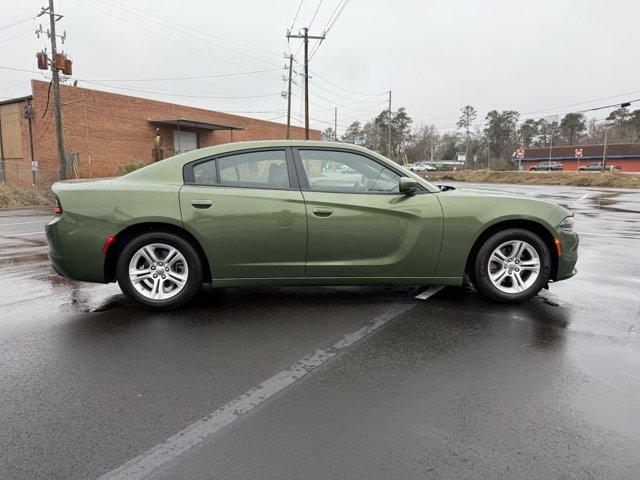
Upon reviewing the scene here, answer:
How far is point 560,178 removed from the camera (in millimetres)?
43469

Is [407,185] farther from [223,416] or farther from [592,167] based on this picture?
[592,167]

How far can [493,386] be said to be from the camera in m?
3.07

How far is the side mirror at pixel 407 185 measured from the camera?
455 cm

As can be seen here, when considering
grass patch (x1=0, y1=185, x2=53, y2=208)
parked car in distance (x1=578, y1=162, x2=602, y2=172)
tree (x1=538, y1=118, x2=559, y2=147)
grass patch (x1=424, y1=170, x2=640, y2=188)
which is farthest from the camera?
tree (x1=538, y1=118, x2=559, y2=147)

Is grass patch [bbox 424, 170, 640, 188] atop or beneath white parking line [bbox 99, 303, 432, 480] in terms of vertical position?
atop

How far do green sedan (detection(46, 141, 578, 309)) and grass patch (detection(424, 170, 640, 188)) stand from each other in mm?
33601

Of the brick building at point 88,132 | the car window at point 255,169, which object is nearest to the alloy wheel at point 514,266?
the car window at point 255,169

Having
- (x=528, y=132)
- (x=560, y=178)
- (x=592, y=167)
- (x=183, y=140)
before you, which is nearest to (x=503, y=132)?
(x=528, y=132)

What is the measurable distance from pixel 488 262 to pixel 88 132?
31.5 m

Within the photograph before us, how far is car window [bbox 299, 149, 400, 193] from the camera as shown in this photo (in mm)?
4637

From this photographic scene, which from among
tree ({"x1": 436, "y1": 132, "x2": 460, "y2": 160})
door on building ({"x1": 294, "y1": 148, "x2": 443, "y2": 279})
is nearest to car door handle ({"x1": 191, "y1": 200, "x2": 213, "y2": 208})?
door on building ({"x1": 294, "y1": 148, "x2": 443, "y2": 279})

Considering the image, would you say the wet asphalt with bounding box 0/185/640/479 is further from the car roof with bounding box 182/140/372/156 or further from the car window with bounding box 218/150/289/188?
the car roof with bounding box 182/140/372/156

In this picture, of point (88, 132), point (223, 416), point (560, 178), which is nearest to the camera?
point (223, 416)

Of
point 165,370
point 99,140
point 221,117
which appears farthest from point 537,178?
point 165,370
